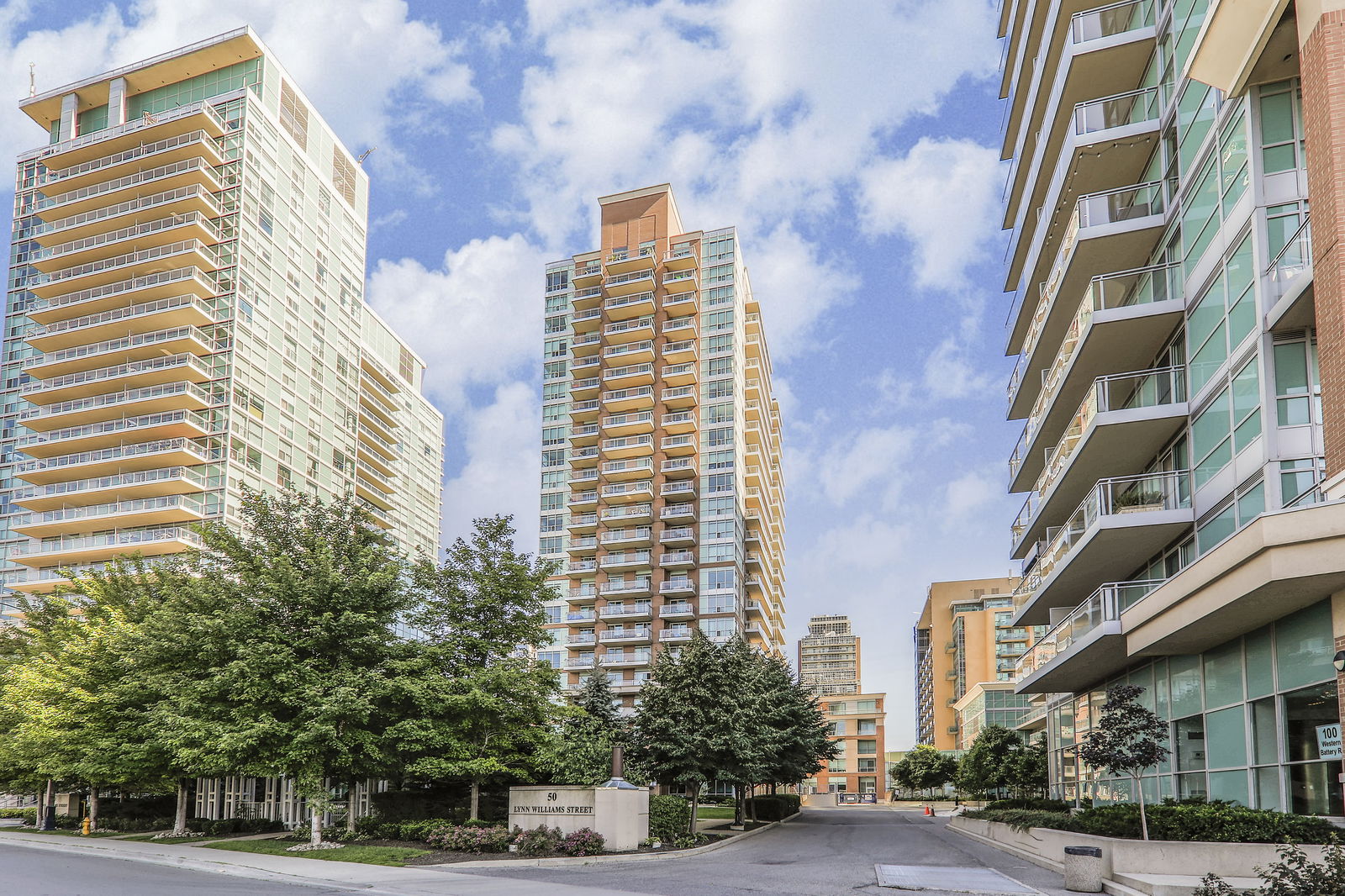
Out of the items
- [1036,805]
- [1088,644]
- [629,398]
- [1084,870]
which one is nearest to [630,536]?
[629,398]

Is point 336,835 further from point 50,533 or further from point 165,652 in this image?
point 50,533

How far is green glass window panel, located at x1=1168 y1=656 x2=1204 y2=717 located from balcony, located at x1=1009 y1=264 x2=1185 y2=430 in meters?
8.48

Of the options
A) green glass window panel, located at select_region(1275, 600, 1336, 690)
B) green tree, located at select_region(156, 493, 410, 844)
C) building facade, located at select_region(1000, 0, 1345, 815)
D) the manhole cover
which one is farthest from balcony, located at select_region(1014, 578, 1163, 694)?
green tree, located at select_region(156, 493, 410, 844)

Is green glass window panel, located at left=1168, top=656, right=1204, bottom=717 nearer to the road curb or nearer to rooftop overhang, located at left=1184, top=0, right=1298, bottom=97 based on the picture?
rooftop overhang, located at left=1184, top=0, right=1298, bottom=97

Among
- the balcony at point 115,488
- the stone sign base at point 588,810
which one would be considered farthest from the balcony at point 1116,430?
the balcony at point 115,488

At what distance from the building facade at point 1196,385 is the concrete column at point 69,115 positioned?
79925 millimetres

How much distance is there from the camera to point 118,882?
21297 mm

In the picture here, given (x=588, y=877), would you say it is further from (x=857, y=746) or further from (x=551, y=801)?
(x=857, y=746)

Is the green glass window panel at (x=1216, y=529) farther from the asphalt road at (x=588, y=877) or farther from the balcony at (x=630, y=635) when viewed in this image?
the balcony at (x=630, y=635)

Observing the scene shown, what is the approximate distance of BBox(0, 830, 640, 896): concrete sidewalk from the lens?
20.2m

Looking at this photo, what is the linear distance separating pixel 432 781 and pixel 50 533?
2218 inches

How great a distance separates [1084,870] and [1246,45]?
16.7 m

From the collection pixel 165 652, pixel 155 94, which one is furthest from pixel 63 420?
pixel 165 652

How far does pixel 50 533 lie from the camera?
7694cm
